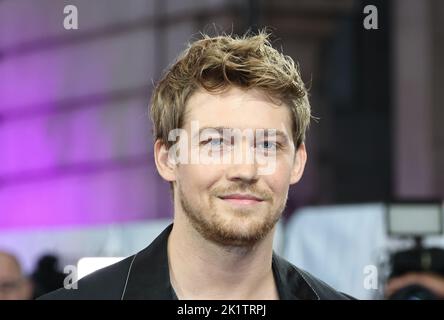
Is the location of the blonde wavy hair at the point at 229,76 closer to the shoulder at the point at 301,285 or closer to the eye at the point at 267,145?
the eye at the point at 267,145

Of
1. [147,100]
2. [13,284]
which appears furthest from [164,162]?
[147,100]

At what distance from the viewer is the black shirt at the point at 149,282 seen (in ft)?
5.50

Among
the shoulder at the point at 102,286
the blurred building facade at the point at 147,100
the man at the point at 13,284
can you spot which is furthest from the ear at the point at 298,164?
the blurred building facade at the point at 147,100

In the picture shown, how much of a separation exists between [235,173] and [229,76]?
8.1 inches

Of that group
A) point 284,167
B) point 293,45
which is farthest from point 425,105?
point 284,167

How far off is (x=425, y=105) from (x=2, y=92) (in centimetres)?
312

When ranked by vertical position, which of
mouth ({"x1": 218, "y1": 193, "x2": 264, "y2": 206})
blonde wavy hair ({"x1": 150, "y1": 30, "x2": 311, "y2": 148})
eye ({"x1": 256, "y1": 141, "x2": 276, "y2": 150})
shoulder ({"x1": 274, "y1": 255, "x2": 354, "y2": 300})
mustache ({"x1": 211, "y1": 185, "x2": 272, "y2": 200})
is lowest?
shoulder ({"x1": 274, "y1": 255, "x2": 354, "y2": 300})

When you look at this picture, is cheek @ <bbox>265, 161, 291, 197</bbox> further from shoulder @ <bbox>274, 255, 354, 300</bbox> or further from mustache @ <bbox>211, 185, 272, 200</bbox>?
shoulder @ <bbox>274, 255, 354, 300</bbox>

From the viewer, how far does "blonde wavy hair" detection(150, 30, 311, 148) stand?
164cm

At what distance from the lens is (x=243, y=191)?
1591mm

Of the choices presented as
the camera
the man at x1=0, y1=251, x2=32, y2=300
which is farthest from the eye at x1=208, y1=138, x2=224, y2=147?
the camera

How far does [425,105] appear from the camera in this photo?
6055 mm

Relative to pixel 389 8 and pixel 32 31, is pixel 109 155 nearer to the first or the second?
pixel 32 31

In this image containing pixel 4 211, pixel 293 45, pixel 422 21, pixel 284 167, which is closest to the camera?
pixel 284 167
